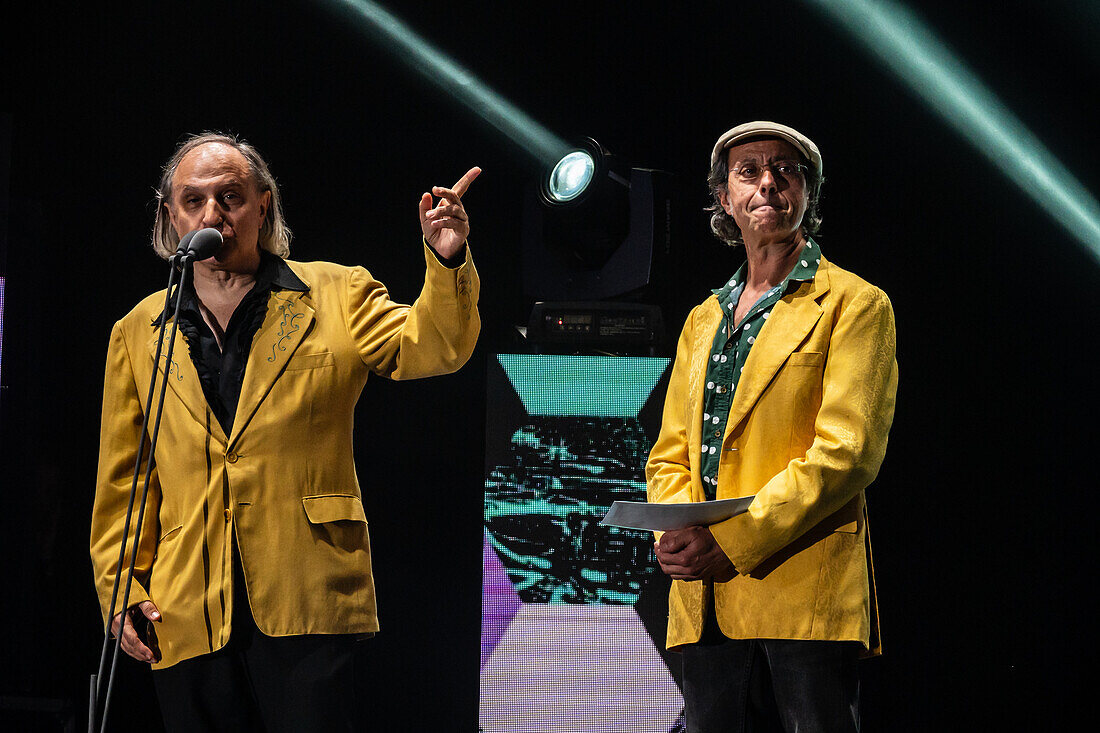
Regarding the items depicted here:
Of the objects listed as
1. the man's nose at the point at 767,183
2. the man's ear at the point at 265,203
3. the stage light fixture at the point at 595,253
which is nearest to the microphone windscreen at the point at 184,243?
the man's ear at the point at 265,203

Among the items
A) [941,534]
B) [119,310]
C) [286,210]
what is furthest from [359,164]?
[941,534]

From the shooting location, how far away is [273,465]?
75.1 inches

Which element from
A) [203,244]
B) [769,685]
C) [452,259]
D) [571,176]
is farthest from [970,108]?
[203,244]

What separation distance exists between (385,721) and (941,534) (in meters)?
1.93

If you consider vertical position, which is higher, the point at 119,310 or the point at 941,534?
the point at 119,310

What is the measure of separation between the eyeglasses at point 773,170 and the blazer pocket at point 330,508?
3.11 feet

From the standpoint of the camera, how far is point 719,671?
1.79 meters

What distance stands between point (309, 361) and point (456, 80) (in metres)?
1.89

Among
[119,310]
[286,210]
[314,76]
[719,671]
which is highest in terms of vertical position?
[314,76]

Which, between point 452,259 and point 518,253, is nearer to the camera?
point 452,259

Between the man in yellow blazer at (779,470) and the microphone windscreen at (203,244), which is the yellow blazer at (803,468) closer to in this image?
the man in yellow blazer at (779,470)

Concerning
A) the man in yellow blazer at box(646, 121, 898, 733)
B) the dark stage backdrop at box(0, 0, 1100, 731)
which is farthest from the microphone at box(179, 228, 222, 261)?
the dark stage backdrop at box(0, 0, 1100, 731)

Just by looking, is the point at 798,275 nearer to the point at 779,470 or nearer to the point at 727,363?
the point at 727,363

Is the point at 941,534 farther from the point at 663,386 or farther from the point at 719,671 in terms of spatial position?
the point at 719,671
